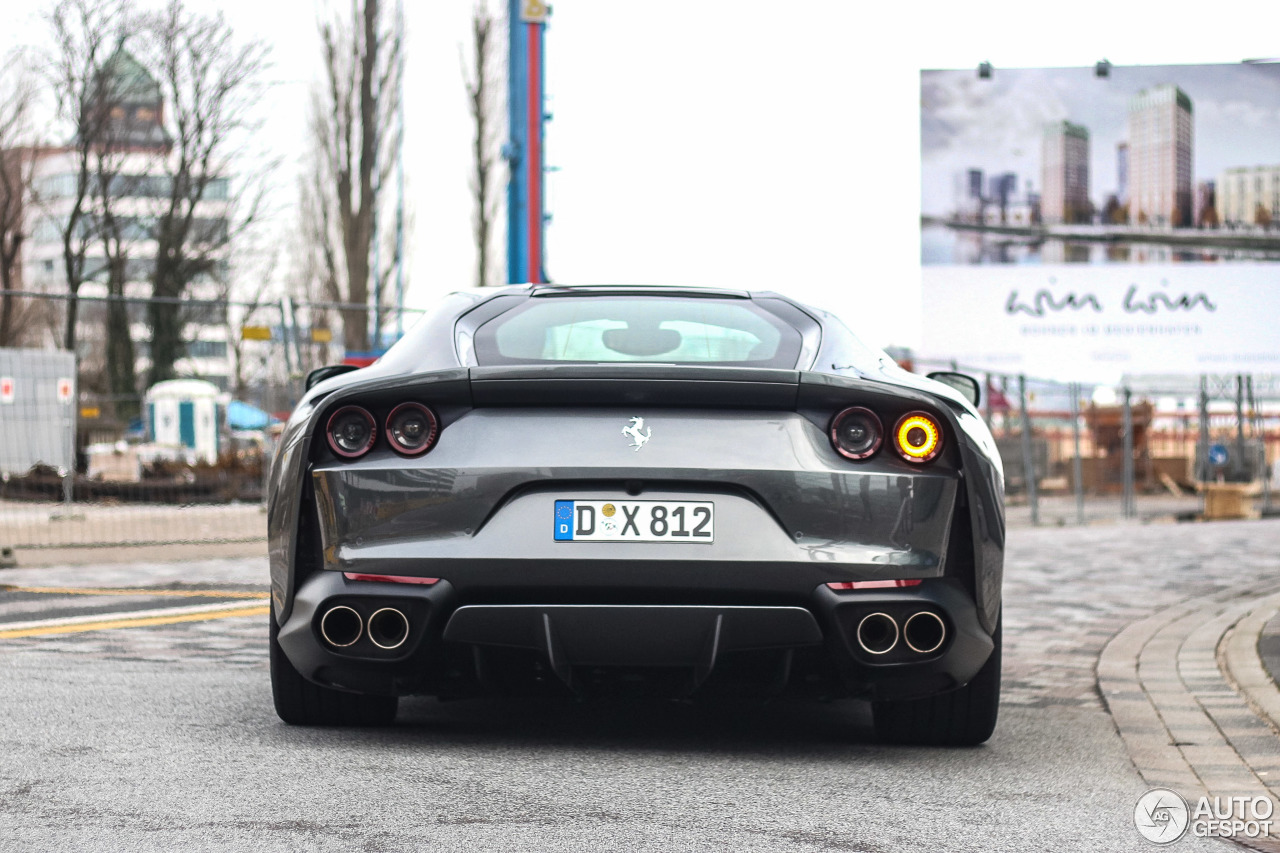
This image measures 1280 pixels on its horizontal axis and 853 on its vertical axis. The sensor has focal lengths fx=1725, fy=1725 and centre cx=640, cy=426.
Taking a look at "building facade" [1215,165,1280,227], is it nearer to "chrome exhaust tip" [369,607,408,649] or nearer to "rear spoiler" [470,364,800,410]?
"rear spoiler" [470,364,800,410]

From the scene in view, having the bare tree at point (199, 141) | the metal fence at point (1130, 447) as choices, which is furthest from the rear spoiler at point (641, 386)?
the bare tree at point (199, 141)

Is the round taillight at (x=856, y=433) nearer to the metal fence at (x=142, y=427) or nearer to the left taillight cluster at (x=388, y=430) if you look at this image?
the left taillight cluster at (x=388, y=430)

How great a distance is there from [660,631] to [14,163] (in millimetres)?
30303

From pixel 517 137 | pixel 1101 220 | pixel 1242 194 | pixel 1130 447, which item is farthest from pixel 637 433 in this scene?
pixel 1242 194

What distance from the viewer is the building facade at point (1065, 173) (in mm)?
37094

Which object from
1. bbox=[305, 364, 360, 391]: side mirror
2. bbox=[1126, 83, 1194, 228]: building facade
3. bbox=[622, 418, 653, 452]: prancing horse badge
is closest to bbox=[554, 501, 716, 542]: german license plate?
bbox=[622, 418, 653, 452]: prancing horse badge

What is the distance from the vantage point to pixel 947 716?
14.9 feet

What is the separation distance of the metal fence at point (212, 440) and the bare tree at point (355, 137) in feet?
37.8

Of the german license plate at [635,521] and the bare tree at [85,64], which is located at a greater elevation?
the bare tree at [85,64]

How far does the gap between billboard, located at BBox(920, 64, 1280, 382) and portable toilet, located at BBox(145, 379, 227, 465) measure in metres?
22.7

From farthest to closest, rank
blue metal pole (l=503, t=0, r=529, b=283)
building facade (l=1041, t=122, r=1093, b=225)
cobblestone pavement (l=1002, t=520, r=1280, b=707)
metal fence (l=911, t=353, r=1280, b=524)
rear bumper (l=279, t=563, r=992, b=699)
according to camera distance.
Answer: building facade (l=1041, t=122, r=1093, b=225) < metal fence (l=911, t=353, r=1280, b=524) < blue metal pole (l=503, t=0, r=529, b=283) < cobblestone pavement (l=1002, t=520, r=1280, b=707) < rear bumper (l=279, t=563, r=992, b=699)

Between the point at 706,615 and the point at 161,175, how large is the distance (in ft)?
99.9

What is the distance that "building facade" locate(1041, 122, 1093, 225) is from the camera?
37094 mm

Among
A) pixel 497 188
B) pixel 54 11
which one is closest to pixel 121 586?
pixel 54 11
